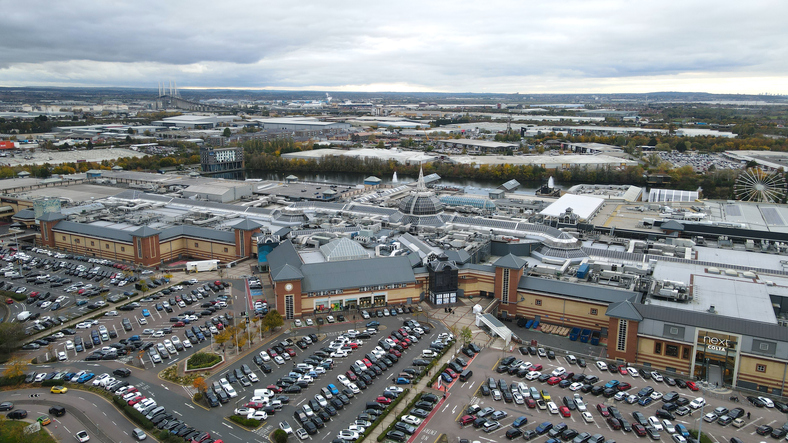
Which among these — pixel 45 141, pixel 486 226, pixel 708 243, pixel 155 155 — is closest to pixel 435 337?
pixel 486 226

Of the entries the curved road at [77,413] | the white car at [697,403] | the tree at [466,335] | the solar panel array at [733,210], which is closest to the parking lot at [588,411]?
the white car at [697,403]

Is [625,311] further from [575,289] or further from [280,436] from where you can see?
[280,436]

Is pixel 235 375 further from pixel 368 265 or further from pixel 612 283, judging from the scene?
pixel 612 283

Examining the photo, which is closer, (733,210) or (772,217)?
(772,217)

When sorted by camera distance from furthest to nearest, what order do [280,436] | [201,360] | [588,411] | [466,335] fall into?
1. [466,335]
2. [201,360]
3. [588,411]
4. [280,436]

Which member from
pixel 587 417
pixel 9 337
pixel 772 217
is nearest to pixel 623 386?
pixel 587 417

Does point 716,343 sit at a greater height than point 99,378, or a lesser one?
greater

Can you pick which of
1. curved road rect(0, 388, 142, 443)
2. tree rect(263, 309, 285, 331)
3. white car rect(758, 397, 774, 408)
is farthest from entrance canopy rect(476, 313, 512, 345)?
curved road rect(0, 388, 142, 443)

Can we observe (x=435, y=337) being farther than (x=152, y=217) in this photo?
No
